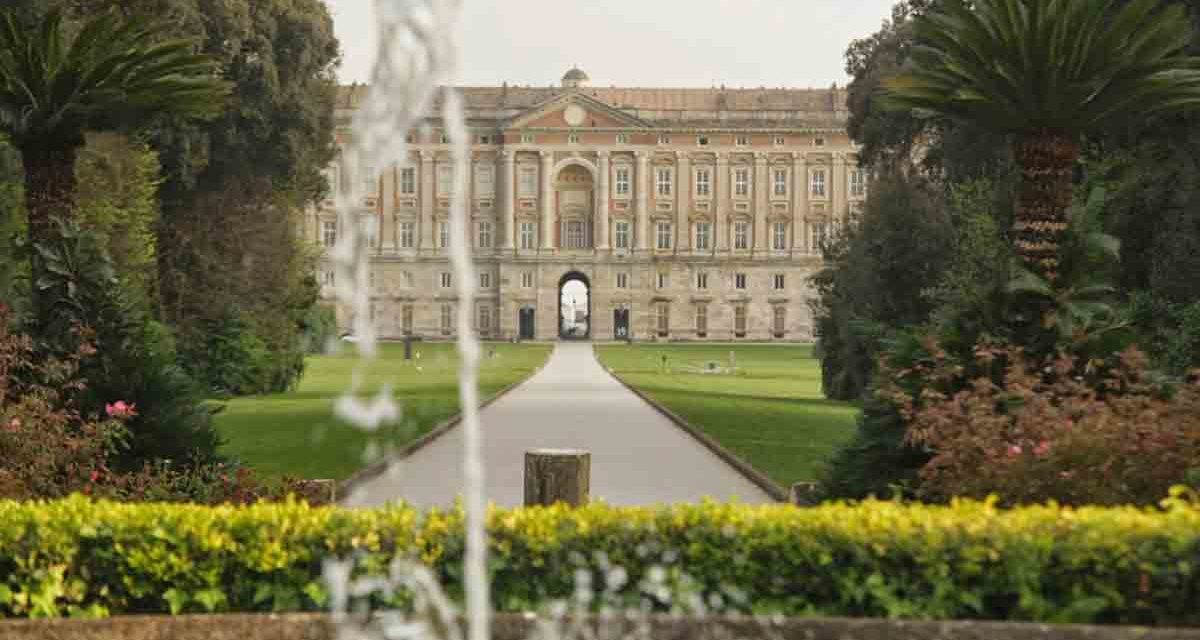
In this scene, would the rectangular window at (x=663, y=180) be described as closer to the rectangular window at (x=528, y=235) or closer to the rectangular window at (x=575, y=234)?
the rectangular window at (x=575, y=234)

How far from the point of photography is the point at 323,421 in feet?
69.3

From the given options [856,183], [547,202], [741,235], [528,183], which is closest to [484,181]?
[528,183]

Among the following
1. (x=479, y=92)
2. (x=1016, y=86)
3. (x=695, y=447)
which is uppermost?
(x=479, y=92)

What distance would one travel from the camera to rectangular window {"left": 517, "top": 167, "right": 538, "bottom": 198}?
84.6m

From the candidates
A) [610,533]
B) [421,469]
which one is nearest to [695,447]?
[421,469]

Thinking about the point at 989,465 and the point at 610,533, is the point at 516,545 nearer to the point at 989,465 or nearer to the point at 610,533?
the point at 610,533

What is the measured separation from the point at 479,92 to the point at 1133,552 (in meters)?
85.5

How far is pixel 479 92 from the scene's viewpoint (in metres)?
89.9

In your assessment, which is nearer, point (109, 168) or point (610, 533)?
point (610, 533)

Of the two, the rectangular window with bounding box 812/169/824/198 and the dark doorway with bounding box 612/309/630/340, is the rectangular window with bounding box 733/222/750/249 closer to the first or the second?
the rectangular window with bounding box 812/169/824/198

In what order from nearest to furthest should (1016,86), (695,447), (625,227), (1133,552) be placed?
1. (1133,552)
2. (1016,86)
3. (695,447)
4. (625,227)

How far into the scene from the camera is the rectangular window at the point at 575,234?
284ft

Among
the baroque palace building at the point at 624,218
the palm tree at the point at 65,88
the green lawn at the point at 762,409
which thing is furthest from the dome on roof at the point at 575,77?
the palm tree at the point at 65,88

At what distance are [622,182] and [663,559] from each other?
79.7 metres
